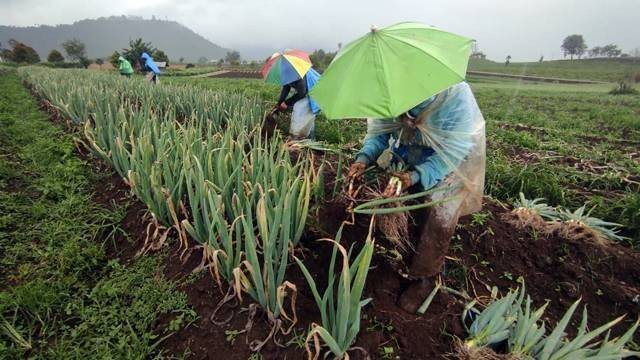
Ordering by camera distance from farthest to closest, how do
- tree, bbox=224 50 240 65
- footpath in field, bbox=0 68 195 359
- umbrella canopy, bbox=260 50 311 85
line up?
tree, bbox=224 50 240 65, umbrella canopy, bbox=260 50 311 85, footpath in field, bbox=0 68 195 359

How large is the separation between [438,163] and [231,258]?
1124 mm

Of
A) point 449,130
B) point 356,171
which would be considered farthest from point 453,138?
point 356,171

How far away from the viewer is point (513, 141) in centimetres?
556

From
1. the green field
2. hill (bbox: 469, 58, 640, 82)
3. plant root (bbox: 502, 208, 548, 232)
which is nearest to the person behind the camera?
plant root (bbox: 502, 208, 548, 232)

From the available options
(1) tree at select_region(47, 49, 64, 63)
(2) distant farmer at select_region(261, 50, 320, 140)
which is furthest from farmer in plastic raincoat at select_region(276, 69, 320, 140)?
(1) tree at select_region(47, 49, 64, 63)

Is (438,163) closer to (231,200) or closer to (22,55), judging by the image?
(231,200)

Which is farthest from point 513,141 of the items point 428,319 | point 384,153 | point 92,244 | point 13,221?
point 13,221

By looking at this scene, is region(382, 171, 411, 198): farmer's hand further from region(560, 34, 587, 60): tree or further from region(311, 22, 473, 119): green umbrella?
region(560, 34, 587, 60): tree

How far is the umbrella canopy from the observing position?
4.24 metres

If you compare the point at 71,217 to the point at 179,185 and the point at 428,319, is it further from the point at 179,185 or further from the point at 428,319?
the point at 428,319

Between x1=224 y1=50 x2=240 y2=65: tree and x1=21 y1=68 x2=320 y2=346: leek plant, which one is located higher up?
x1=224 y1=50 x2=240 y2=65: tree

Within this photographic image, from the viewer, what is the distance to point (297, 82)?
4465 millimetres

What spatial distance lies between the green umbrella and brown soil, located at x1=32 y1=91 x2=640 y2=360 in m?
0.64

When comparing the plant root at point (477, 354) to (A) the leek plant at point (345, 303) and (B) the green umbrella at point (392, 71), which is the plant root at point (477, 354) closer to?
(A) the leek plant at point (345, 303)
